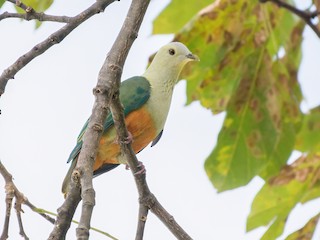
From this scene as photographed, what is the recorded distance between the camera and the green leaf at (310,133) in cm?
262

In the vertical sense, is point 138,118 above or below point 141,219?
above

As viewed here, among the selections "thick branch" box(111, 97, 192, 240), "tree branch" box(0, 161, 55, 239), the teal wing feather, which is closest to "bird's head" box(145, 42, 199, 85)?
the teal wing feather

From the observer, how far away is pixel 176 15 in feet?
9.92

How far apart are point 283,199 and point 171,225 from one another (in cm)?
74

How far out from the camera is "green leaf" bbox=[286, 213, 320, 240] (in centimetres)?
→ 241

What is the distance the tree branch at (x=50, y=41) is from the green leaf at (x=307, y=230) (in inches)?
44.0

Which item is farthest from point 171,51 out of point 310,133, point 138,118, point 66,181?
point 310,133

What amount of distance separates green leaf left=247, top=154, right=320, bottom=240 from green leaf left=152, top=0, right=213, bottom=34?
0.79 metres

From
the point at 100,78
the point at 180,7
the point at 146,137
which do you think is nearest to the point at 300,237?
the point at 100,78

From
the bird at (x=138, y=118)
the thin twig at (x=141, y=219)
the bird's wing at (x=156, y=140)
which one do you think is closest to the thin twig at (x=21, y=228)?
the thin twig at (x=141, y=219)

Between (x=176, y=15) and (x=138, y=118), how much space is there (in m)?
1.69

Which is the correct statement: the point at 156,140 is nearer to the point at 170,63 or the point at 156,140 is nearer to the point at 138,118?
the point at 138,118

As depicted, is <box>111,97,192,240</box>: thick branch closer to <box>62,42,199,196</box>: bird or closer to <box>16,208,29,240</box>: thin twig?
<box>16,208,29,240</box>: thin twig

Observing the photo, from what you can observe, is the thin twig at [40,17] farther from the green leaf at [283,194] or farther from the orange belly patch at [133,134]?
the orange belly patch at [133,134]
